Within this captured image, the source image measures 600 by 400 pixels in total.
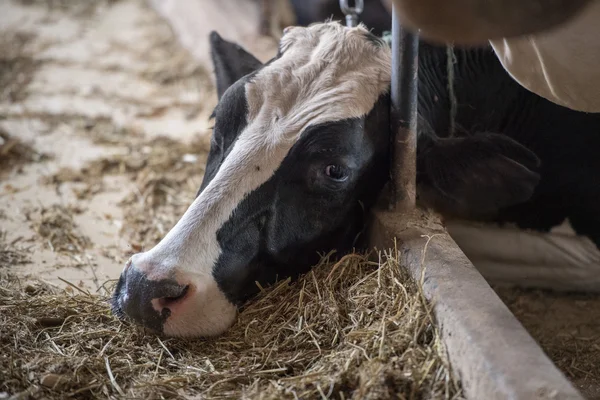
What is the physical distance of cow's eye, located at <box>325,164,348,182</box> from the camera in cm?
266

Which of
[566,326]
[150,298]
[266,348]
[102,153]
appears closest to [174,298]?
[150,298]

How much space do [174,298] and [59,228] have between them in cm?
165

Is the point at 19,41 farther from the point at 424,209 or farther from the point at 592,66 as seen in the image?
the point at 592,66

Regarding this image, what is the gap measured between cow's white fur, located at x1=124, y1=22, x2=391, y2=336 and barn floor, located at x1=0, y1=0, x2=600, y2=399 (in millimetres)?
681

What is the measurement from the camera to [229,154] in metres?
2.64

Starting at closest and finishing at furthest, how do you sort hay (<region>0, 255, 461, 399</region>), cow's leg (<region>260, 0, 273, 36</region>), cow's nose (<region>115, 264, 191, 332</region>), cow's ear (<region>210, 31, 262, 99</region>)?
hay (<region>0, 255, 461, 399</region>)
cow's nose (<region>115, 264, 191, 332</region>)
cow's ear (<region>210, 31, 262, 99</region>)
cow's leg (<region>260, 0, 273, 36</region>)

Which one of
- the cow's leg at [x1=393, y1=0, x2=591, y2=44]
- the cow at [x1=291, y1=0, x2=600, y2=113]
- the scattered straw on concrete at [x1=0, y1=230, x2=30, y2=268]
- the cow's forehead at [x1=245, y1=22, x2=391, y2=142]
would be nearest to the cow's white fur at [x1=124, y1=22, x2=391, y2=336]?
the cow's forehead at [x1=245, y1=22, x2=391, y2=142]

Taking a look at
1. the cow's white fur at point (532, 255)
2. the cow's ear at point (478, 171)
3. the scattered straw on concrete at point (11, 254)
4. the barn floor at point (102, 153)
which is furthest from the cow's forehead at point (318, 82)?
the scattered straw on concrete at point (11, 254)

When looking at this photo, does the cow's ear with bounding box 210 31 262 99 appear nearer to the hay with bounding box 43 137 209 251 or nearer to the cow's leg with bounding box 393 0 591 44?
the hay with bounding box 43 137 209 251

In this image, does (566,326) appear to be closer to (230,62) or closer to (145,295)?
(145,295)

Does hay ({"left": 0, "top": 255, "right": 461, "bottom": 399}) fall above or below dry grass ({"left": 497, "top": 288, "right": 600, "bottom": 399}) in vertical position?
above

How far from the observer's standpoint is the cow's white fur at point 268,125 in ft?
7.93

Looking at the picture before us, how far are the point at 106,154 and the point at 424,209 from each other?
9.36 feet

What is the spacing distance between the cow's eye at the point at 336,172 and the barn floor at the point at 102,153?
3.66 feet
